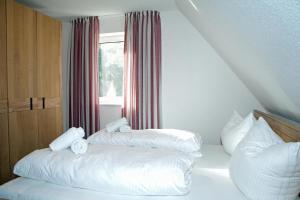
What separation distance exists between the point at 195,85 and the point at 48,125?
212cm

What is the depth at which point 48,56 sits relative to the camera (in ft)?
9.26

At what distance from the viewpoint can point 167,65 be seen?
120 inches

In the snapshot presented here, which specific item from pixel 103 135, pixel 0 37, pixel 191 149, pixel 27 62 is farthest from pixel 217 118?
pixel 0 37

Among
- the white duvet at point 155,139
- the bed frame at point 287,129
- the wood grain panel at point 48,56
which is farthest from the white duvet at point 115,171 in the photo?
the wood grain panel at point 48,56

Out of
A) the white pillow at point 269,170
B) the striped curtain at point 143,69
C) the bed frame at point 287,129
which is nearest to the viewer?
the white pillow at point 269,170

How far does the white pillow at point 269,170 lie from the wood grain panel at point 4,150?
2334 millimetres

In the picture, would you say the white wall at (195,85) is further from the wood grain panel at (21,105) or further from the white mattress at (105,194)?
the wood grain panel at (21,105)

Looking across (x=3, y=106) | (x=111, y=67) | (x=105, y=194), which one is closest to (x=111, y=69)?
(x=111, y=67)

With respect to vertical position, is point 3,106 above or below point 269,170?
above

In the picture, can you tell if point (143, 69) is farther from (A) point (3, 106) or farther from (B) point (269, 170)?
(B) point (269, 170)

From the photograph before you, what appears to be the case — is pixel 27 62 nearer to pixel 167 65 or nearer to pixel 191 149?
pixel 167 65

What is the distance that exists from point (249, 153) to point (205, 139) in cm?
176

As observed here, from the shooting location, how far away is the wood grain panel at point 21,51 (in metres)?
2.29

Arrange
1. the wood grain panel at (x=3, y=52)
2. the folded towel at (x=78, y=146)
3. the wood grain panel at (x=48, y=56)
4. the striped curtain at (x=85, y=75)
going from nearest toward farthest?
the folded towel at (x=78, y=146) → the wood grain panel at (x=3, y=52) → the wood grain panel at (x=48, y=56) → the striped curtain at (x=85, y=75)
